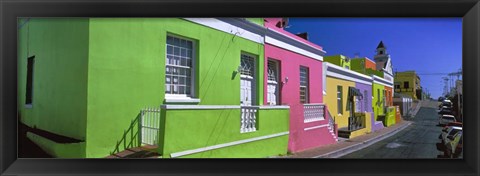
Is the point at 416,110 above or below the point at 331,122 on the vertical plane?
above

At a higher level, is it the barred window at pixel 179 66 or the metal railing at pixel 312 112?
the barred window at pixel 179 66

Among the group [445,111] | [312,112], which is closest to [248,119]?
[312,112]

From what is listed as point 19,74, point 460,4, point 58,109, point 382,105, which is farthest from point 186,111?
point 382,105

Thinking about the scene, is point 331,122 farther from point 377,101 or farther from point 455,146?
point 455,146

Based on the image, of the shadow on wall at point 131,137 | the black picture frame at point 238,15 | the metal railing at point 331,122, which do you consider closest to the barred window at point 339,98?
the metal railing at point 331,122

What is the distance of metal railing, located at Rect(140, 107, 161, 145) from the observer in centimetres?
387

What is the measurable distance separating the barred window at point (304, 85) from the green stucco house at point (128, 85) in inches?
73.8

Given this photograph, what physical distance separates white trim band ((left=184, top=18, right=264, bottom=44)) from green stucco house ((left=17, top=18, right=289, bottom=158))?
20mm

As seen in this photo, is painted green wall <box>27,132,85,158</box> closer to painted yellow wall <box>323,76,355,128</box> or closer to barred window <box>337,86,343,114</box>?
painted yellow wall <box>323,76,355,128</box>

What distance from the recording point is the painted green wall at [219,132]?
3699 mm

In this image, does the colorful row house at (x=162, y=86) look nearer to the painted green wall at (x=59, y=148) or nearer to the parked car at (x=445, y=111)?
the painted green wall at (x=59, y=148)

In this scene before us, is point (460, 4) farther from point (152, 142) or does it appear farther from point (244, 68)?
point (152, 142)

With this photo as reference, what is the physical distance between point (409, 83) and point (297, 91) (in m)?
2.07

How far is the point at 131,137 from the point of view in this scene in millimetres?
3871
